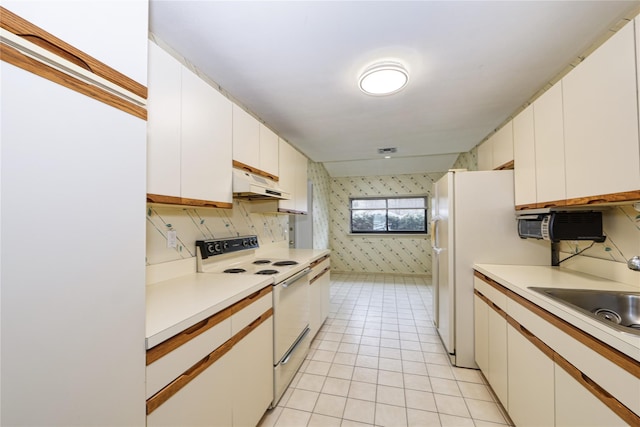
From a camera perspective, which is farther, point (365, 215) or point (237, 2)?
point (365, 215)

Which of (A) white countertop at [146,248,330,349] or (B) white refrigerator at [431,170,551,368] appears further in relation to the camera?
(B) white refrigerator at [431,170,551,368]

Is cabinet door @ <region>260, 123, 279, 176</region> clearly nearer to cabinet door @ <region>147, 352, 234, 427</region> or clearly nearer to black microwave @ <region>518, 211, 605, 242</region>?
cabinet door @ <region>147, 352, 234, 427</region>

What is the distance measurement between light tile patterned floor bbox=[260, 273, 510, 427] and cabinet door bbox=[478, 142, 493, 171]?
187 cm

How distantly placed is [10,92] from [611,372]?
6.00 feet

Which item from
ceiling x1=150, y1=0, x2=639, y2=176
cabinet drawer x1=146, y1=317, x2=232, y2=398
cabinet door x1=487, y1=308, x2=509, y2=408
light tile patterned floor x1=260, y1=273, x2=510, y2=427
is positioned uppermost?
ceiling x1=150, y1=0, x2=639, y2=176

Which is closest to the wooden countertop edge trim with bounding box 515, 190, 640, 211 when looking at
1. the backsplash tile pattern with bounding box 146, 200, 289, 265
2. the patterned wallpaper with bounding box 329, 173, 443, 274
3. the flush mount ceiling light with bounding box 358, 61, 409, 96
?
the flush mount ceiling light with bounding box 358, 61, 409, 96

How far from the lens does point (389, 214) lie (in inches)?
229

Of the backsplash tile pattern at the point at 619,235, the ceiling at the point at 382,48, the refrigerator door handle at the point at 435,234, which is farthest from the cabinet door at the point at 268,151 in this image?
the backsplash tile pattern at the point at 619,235

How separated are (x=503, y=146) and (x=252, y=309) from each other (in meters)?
2.40

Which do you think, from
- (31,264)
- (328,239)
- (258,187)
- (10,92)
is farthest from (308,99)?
(328,239)

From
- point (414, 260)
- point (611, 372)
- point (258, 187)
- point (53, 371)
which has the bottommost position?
point (414, 260)

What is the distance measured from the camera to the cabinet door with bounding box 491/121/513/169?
2.04 meters

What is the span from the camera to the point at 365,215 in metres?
5.96

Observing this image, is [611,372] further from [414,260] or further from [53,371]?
[414,260]
